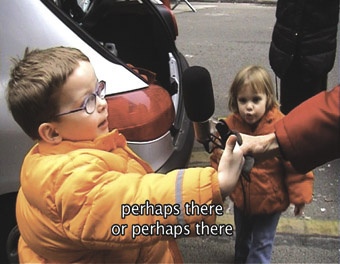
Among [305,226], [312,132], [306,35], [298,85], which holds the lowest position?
[305,226]

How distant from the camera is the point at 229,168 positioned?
119cm

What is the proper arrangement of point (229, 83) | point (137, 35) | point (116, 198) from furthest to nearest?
1. point (229, 83)
2. point (137, 35)
3. point (116, 198)

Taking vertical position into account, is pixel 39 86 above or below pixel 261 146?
above

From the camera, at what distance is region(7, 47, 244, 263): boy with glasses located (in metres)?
1.18

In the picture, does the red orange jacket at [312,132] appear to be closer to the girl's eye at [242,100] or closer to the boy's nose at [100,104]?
the girl's eye at [242,100]

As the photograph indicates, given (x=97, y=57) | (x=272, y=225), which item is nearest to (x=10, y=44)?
(x=97, y=57)

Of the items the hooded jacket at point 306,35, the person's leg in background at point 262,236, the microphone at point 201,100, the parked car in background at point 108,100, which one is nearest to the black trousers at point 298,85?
the hooded jacket at point 306,35

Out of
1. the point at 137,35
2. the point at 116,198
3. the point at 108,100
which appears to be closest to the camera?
the point at 116,198

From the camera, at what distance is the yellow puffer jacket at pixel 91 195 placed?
117 centimetres

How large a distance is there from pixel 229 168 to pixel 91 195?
0.36m

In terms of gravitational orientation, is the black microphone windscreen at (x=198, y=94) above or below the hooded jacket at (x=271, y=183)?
above

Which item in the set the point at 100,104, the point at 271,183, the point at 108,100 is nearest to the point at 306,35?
the point at 271,183

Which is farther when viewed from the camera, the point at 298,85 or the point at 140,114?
the point at 298,85

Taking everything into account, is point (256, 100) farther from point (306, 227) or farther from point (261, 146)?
point (306, 227)
